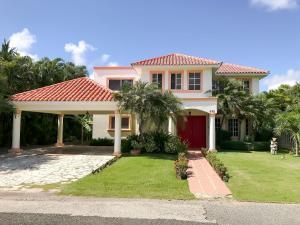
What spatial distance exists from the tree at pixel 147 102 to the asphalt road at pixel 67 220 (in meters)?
12.4

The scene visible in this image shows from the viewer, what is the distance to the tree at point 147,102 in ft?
65.6

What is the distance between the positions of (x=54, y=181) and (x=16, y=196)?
8.38ft

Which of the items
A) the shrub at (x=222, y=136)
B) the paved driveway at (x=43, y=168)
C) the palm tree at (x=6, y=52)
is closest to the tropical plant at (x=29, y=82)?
the palm tree at (x=6, y=52)

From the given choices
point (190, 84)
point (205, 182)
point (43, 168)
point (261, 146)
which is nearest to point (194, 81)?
point (190, 84)

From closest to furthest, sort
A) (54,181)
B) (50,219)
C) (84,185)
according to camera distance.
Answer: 1. (50,219)
2. (84,185)
3. (54,181)

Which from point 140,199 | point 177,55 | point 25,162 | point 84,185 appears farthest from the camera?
point 177,55

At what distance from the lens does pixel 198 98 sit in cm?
2422

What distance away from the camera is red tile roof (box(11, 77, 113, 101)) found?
20.8 meters

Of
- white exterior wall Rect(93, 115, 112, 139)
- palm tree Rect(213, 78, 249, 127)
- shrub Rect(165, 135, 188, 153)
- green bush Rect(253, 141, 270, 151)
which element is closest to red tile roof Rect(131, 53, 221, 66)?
palm tree Rect(213, 78, 249, 127)

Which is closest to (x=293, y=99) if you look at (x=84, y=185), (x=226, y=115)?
(x=226, y=115)

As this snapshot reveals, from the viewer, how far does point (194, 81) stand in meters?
26.1

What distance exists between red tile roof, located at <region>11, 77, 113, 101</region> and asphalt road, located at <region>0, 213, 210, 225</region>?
12.9 meters

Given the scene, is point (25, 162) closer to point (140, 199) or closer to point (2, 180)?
point (2, 180)

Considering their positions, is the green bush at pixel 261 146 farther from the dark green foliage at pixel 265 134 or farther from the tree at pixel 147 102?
the tree at pixel 147 102
